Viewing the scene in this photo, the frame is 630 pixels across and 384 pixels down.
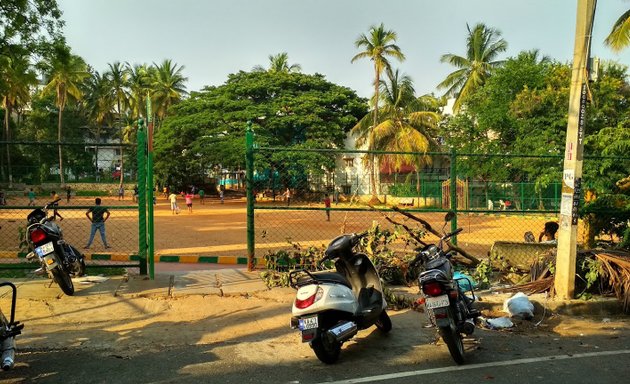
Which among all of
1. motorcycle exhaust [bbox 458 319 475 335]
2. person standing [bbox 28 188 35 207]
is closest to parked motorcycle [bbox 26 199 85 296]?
person standing [bbox 28 188 35 207]

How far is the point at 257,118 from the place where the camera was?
1517 inches

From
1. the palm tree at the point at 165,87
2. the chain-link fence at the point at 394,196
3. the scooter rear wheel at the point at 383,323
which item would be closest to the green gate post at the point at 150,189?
the chain-link fence at the point at 394,196

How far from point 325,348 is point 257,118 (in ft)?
115

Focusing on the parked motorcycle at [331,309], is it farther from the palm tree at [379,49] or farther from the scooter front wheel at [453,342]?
the palm tree at [379,49]

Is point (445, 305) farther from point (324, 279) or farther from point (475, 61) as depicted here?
point (475, 61)

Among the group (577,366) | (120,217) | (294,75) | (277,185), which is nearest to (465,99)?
(294,75)

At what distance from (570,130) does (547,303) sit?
2273 millimetres

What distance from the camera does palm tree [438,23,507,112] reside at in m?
36.5

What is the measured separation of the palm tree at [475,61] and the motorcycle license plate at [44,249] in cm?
3324

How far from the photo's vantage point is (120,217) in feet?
85.5

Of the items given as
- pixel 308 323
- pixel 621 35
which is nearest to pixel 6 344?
pixel 308 323

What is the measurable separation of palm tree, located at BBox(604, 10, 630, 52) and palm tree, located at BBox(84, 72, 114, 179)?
5045cm

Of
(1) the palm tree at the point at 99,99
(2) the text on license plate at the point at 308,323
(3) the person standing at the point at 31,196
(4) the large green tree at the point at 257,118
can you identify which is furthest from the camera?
(1) the palm tree at the point at 99,99

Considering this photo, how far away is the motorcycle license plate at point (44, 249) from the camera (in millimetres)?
6375
